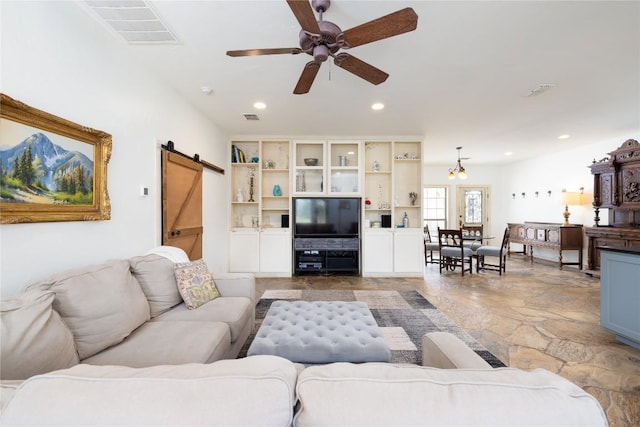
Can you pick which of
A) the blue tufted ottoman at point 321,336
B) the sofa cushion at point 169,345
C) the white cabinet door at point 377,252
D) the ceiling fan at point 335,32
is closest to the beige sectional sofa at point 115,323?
the sofa cushion at point 169,345

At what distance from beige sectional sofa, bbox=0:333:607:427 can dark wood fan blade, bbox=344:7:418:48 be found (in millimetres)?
1802

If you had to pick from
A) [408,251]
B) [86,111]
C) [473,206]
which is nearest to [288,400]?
[86,111]

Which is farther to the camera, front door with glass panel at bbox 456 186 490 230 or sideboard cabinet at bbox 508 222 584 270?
front door with glass panel at bbox 456 186 490 230

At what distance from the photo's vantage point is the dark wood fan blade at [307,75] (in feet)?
7.03

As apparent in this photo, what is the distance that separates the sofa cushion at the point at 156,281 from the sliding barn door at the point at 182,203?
0.94 meters

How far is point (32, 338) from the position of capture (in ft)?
3.78

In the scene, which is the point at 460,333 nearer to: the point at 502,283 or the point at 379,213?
the point at 502,283

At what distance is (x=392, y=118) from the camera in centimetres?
431

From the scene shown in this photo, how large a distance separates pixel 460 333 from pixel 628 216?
4.60 m

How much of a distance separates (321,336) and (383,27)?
6.55ft

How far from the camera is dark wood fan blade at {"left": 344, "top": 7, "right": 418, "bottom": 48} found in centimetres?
163

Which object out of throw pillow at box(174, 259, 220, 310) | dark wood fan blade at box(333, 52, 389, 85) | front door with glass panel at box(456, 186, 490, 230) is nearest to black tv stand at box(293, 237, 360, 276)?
throw pillow at box(174, 259, 220, 310)

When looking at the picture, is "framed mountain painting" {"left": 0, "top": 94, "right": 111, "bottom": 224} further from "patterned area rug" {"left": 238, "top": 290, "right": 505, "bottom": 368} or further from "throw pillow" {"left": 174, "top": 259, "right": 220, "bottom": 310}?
"patterned area rug" {"left": 238, "top": 290, "right": 505, "bottom": 368}

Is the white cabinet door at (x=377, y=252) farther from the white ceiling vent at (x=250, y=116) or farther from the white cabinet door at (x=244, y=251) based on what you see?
the white ceiling vent at (x=250, y=116)
